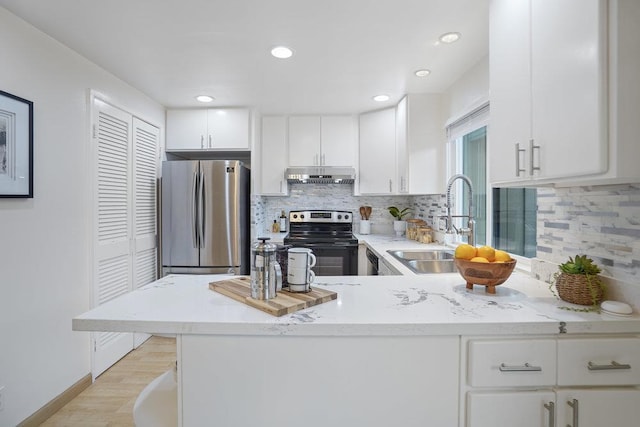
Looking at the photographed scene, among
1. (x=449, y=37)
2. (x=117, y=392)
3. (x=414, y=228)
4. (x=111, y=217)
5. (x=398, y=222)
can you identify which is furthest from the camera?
(x=398, y=222)

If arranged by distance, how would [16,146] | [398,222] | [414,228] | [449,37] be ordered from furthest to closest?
[398,222], [414,228], [449,37], [16,146]

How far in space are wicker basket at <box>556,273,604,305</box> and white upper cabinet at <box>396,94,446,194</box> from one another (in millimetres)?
1770

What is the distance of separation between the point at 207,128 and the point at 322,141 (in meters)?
1.25

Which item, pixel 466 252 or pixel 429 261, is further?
pixel 429 261

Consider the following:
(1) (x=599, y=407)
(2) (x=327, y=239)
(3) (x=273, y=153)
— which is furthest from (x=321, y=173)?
(1) (x=599, y=407)

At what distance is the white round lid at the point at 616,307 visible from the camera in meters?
1.08

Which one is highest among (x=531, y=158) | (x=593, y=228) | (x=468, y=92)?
(x=468, y=92)

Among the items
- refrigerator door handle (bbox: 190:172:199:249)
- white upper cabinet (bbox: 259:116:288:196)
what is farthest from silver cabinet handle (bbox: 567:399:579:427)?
white upper cabinet (bbox: 259:116:288:196)

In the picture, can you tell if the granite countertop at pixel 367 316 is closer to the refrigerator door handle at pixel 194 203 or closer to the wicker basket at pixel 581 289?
the wicker basket at pixel 581 289

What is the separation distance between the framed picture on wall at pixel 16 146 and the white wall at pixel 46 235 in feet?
0.22

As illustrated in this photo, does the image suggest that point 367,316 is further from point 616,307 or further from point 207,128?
point 207,128

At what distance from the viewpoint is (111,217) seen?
255 cm

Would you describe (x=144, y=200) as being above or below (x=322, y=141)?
below

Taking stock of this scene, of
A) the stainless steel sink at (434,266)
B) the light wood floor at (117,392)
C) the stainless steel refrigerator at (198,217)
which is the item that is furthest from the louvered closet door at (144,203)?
the stainless steel sink at (434,266)
